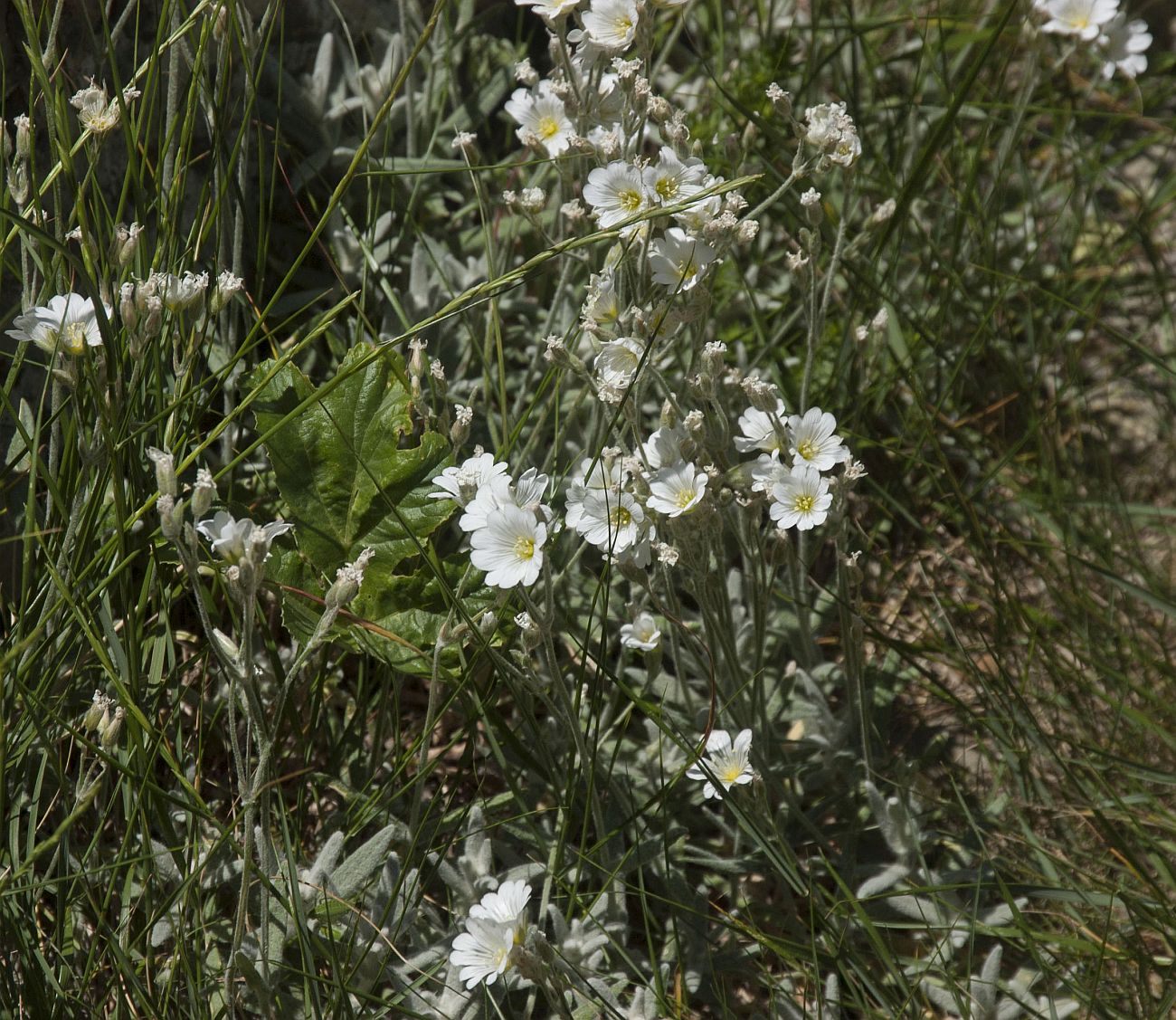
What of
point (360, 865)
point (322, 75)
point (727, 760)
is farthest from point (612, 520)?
point (322, 75)

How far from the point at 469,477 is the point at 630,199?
0.54 m

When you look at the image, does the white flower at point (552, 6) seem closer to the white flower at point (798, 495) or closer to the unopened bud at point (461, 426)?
the unopened bud at point (461, 426)

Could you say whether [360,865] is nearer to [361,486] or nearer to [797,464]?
[361,486]

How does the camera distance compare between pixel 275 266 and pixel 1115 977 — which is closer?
pixel 1115 977

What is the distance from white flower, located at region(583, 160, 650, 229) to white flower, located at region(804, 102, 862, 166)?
0.34m

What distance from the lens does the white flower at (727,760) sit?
1.93 meters

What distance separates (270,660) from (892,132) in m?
2.26

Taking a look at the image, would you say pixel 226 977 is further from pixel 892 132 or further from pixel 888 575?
pixel 892 132

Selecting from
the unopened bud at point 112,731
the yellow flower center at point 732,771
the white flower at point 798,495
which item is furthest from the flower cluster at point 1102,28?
the unopened bud at point 112,731

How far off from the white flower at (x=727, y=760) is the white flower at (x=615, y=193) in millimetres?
859

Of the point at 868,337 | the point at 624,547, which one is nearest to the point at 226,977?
the point at 624,547

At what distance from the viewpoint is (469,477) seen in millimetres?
1707

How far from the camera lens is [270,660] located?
2.17 m

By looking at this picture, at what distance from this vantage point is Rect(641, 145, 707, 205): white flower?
1893mm
